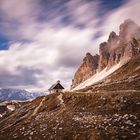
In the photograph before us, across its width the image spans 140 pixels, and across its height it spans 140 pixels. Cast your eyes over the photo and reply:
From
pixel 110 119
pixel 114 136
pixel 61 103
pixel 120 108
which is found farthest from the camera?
pixel 61 103

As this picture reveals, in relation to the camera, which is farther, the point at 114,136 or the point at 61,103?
the point at 61,103

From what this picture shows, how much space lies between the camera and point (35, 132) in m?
79.1

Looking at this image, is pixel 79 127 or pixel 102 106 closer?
pixel 79 127

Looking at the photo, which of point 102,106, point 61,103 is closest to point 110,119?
point 102,106

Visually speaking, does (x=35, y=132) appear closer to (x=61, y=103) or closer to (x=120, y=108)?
(x=120, y=108)

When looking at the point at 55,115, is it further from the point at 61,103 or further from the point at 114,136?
the point at 114,136

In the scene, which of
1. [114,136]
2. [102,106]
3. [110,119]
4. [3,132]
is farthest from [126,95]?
[3,132]

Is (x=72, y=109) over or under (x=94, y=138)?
over

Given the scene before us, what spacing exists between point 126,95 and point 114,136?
77.2 feet

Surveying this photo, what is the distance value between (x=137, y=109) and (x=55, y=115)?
25725 mm

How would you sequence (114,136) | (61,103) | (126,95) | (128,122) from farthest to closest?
(61,103), (126,95), (128,122), (114,136)

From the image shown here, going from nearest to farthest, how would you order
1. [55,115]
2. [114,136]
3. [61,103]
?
[114,136]
[55,115]
[61,103]

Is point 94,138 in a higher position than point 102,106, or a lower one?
lower

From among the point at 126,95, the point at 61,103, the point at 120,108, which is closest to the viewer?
the point at 120,108
